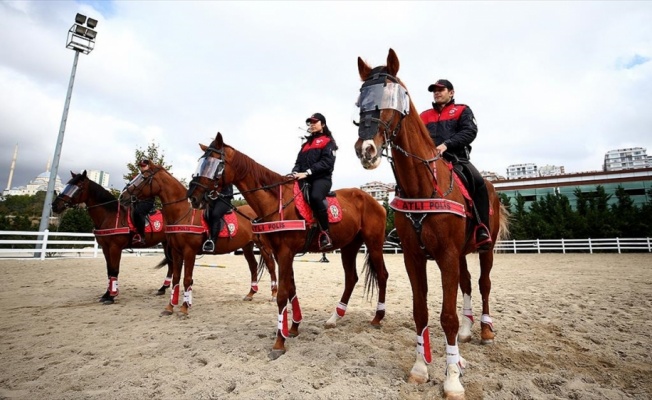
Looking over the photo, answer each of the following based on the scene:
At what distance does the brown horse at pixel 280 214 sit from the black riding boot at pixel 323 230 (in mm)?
105

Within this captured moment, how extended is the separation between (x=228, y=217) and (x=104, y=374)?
14.8 ft

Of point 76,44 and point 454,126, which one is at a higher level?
point 76,44

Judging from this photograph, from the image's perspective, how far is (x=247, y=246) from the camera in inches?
343

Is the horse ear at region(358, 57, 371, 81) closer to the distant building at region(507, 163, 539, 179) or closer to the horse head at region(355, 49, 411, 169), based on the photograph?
the horse head at region(355, 49, 411, 169)

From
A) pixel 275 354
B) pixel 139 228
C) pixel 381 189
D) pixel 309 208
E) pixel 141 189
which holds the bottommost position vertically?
pixel 275 354

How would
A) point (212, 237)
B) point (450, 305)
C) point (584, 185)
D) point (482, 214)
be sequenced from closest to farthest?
point (450, 305) < point (482, 214) < point (212, 237) < point (584, 185)

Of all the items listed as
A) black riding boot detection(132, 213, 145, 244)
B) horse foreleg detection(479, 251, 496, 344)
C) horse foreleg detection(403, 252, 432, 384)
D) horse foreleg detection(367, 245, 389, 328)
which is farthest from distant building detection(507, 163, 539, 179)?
horse foreleg detection(403, 252, 432, 384)

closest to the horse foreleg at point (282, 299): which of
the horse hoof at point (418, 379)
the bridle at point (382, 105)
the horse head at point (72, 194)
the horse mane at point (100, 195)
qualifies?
the horse hoof at point (418, 379)

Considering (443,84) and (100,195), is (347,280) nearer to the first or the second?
(443,84)

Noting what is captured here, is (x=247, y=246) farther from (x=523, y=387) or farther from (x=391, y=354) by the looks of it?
(x=523, y=387)

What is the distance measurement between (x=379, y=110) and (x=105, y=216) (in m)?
7.99

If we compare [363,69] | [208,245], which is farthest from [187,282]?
[363,69]

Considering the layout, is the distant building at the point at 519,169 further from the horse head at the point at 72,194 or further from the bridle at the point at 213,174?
the horse head at the point at 72,194

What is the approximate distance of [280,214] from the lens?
14.7 ft
